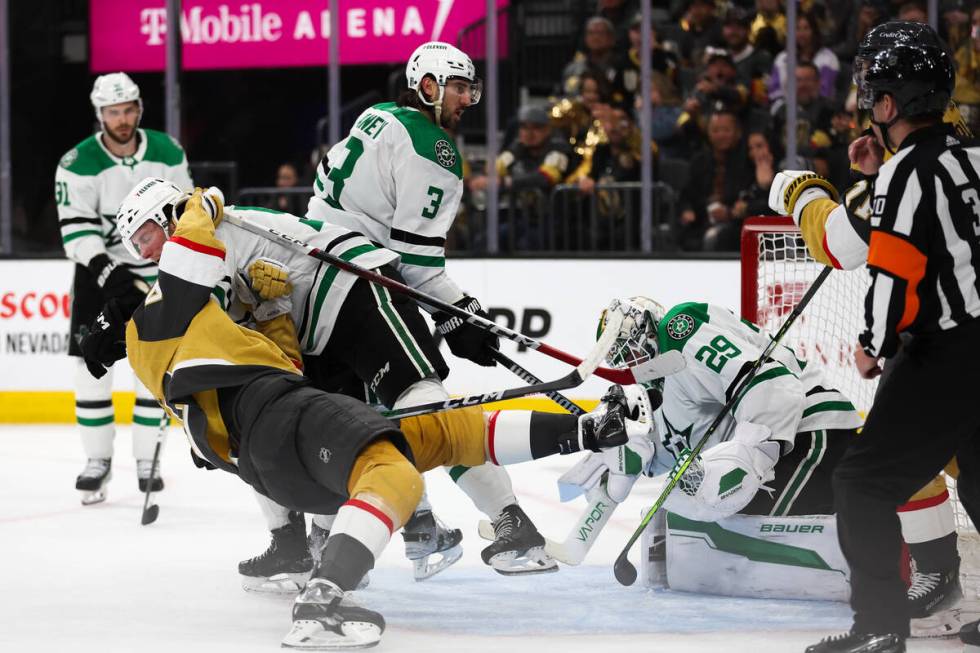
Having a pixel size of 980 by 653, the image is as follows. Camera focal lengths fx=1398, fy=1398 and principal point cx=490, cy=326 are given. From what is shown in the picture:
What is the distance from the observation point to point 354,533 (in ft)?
7.77

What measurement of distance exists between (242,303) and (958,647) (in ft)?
4.95

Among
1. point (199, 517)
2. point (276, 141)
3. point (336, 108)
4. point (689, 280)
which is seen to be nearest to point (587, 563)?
point (199, 517)

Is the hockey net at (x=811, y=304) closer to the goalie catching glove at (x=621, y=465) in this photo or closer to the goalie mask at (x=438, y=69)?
the goalie catching glove at (x=621, y=465)

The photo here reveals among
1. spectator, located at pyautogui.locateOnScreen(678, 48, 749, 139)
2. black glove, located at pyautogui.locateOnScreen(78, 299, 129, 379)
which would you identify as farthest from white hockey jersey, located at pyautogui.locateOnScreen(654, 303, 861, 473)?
spectator, located at pyautogui.locateOnScreen(678, 48, 749, 139)

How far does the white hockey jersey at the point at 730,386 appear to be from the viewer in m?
2.70

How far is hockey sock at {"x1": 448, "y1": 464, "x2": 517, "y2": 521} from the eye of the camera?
Answer: 2910 millimetres

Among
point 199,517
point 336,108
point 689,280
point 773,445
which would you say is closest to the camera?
point 773,445

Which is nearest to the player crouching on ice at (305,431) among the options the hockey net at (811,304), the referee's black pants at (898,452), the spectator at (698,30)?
the referee's black pants at (898,452)

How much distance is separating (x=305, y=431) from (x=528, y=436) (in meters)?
0.47

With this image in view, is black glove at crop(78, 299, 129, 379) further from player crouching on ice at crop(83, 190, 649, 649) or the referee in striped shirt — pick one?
the referee in striped shirt

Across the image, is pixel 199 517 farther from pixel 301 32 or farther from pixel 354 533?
pixel 301 32

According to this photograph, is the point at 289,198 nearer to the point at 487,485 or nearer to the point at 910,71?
the point at 487,485

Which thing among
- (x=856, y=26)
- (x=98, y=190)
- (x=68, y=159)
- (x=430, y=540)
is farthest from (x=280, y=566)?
(x=856, y=26)

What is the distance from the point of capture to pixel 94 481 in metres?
4.18
